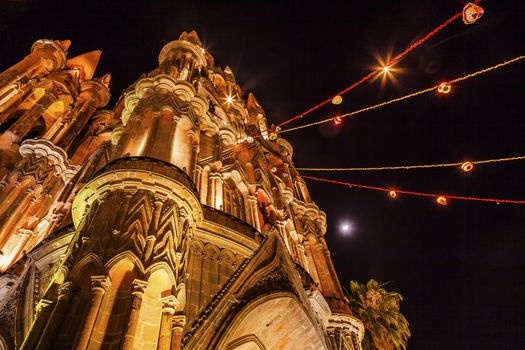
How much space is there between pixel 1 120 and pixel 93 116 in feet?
32.6

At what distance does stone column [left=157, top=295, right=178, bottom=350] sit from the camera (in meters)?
7.97

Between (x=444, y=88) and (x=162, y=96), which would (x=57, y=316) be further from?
(x=444, y=88)

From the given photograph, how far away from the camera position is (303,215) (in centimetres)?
2342

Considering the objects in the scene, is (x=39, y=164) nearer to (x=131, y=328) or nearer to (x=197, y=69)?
(x=197, y=69)

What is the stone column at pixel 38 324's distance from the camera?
7.27 metres

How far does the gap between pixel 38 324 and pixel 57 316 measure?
Answer: 0.44 m

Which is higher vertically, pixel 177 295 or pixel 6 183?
pixel 6 183

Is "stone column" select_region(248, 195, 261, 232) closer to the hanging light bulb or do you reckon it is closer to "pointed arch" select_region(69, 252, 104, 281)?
"pointed arch" select_region(69, 252, 104, 281)

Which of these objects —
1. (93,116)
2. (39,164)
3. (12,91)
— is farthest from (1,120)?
(93,116)

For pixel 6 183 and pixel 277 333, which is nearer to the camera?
pixel 277 333

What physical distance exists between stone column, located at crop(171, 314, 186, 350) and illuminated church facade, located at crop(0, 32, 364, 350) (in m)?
0.02

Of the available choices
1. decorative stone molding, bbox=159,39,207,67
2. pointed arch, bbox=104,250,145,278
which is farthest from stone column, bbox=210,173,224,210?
decorative stone molding, bbox=159,39,207,67

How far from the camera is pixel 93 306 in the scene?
25.3ft

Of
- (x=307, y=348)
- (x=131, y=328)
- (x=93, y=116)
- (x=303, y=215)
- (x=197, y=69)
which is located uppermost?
(x=93, y=116)
